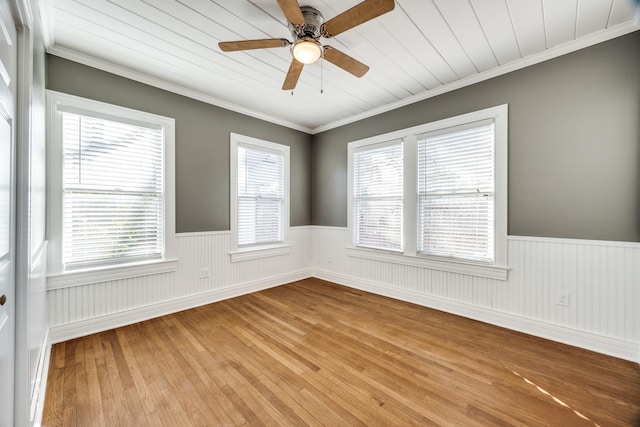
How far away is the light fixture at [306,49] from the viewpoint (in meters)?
1.83

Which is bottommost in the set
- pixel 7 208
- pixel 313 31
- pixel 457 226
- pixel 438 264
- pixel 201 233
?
pixel 438 264

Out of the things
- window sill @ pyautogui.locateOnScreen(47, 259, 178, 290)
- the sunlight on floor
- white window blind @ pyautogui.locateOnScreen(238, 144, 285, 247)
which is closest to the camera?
the sunlight on floor

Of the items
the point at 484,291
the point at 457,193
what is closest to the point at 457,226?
the point at 457,193

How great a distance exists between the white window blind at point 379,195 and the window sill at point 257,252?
1.20 m

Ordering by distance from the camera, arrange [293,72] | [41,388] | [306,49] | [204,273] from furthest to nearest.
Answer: [204,273], [293,72], [306,49], [41,388]

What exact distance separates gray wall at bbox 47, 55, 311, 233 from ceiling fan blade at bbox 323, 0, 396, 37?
2.12 meters

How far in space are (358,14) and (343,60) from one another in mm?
449

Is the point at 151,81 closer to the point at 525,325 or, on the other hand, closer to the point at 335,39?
the point at 335,39

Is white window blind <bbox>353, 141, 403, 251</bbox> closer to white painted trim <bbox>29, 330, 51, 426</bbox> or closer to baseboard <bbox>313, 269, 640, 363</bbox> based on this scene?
baseboard <bbox>313, 269, 640, 363</bbox>

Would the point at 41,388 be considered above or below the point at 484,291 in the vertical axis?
below

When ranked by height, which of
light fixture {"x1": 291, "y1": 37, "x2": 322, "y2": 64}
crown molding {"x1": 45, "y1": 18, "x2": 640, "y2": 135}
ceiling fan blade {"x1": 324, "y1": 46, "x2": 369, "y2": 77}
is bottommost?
light fixture {"x1": 291, "y1": 37, "x2": 322, "y2": 64}

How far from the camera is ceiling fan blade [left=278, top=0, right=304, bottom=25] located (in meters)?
1.51

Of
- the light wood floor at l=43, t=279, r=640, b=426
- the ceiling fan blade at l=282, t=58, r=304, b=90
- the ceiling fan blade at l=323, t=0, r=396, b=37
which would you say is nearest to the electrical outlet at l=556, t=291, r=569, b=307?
the light wood floor at l=43, t=279, r=640, b=426

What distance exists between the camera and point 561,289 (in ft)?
7.86
